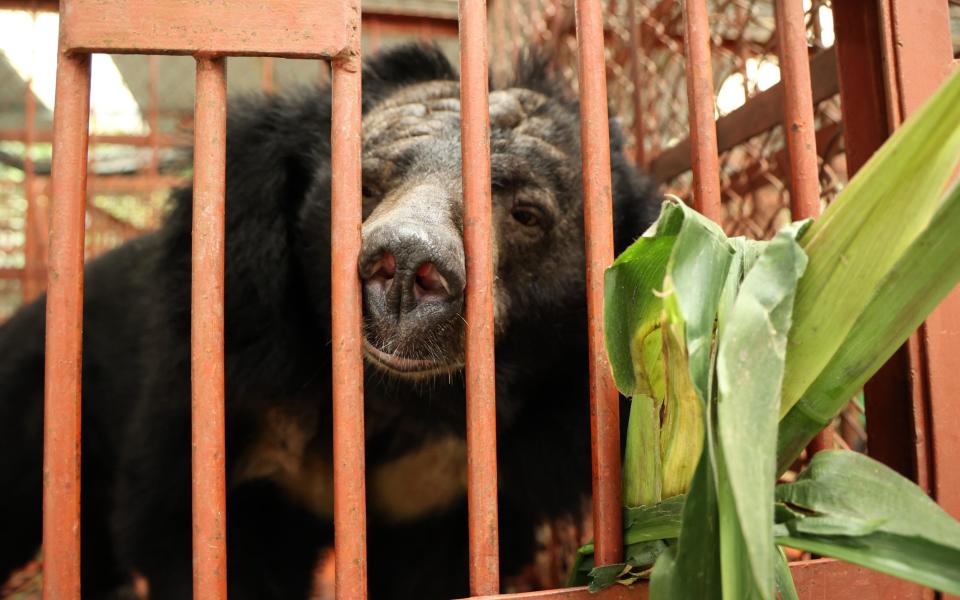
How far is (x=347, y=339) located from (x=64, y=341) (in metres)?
0.45

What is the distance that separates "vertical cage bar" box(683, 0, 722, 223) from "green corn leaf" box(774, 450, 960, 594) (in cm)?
54

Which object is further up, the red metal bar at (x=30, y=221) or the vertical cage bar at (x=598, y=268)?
the red metal bar at (x=30, y=221)

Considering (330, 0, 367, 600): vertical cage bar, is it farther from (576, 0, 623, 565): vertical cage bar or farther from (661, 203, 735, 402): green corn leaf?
(661, 203, 735, 402): green corn leaf

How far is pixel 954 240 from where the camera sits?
0.89 metres

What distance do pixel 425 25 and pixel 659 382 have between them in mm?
3810

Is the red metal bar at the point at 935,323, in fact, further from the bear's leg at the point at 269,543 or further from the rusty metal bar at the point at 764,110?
the bear's leg at the point at 269,543

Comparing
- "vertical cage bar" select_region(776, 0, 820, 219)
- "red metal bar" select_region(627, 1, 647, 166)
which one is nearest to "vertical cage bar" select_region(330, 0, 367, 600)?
"vertical cage bar" select_region(776, 0, 820, 219)

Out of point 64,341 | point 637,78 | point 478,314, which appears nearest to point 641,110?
point 637,78

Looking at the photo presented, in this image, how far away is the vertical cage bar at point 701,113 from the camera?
1357 mm

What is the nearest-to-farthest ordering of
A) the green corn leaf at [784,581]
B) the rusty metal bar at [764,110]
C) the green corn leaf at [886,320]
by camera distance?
the green corn leaf at [886,320] → the green corn leaf at [784,581] → the rusty metal bar at [764,110]

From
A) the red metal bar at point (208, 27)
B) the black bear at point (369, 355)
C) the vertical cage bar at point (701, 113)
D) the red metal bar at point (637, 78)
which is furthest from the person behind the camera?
the red metal bar at point (637, 78)

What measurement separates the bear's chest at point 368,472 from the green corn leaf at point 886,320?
1605 mm

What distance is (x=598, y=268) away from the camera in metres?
1.27

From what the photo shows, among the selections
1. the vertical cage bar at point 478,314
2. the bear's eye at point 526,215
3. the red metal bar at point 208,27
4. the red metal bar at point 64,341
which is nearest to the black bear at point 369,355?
the bear's eye at point 526,215
